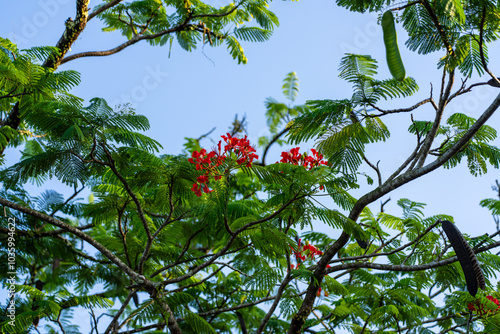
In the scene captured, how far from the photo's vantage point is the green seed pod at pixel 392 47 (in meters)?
3.53

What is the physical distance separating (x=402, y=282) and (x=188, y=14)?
4.83 meters

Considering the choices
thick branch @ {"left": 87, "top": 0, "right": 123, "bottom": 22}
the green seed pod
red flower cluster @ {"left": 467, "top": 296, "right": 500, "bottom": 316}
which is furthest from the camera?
thick branch @ {"left": 87, "top": 0, "right": 123, "bottom": 22}

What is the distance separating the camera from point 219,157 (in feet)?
13.0

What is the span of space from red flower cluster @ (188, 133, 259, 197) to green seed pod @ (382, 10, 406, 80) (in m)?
1.20

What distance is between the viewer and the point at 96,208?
4973mm

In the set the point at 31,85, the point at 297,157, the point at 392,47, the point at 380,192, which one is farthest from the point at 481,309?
the point at 31,85

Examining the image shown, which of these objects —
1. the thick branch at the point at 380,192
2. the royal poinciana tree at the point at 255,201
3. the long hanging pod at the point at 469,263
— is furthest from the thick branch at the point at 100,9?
the long hanging pod at the point at 469,263

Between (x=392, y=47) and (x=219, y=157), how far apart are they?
1.51m

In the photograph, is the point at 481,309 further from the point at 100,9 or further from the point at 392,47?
the point at 100,9

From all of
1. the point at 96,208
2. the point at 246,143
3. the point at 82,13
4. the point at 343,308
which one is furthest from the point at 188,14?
the point at 343,308

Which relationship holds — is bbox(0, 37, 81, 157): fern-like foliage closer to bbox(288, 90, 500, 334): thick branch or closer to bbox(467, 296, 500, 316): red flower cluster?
bbox(288, 90, 500, 334): thick branch

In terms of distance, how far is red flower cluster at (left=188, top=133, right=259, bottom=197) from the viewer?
3902 mm

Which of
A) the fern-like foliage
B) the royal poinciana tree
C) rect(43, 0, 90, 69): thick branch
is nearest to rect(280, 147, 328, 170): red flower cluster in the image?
the royal poinciana tree

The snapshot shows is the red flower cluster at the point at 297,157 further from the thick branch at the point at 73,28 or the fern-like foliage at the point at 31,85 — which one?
the thick branch at the point at 73,28
